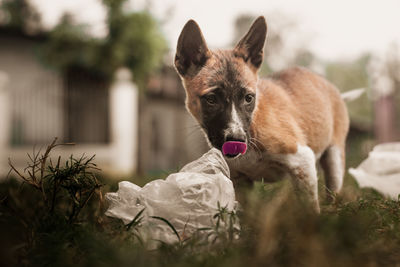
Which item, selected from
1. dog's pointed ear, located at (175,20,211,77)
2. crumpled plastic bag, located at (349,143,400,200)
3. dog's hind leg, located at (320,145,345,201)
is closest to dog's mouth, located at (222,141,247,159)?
dog's pointed ear, located at (175,20,211,77)

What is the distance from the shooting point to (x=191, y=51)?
105 inches

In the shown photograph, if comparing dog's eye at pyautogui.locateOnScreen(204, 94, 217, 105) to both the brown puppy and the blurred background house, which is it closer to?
the brown puppy

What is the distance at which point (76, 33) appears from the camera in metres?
9.53

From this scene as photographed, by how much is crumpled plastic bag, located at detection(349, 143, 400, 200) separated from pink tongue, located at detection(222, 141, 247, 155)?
1.86 m

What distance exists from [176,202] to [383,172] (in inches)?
96.8

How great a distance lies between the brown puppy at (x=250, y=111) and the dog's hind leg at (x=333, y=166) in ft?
1.08

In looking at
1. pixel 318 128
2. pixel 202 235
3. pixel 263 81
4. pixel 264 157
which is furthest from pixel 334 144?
pixel 202 235

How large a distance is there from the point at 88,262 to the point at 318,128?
→ 2.52m

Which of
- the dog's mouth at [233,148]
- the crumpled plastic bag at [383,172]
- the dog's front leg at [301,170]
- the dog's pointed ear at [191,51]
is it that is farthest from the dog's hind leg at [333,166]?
the dog's pointed ear at [191,51]

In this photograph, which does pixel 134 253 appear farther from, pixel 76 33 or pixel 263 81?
pixel 76 33

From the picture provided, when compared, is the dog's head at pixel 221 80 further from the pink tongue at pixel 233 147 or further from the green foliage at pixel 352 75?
the green foliage at pixel 352 75

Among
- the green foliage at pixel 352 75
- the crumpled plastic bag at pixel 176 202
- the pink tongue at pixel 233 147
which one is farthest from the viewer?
the green foliage at pixel 352 75

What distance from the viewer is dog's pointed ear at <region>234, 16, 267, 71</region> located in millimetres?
2646

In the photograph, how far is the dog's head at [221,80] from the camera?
2.43 m
